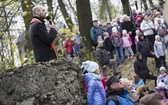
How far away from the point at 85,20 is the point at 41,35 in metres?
10.2

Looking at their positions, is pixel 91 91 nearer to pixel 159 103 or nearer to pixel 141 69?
pixel 159 103

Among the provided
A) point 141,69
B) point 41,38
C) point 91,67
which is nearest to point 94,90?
point 91,67

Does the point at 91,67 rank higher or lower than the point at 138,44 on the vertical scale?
higher

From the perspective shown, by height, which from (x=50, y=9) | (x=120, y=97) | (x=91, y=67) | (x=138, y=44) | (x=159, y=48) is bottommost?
(x=159, y=48)

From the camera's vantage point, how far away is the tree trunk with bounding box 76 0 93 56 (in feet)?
49.9

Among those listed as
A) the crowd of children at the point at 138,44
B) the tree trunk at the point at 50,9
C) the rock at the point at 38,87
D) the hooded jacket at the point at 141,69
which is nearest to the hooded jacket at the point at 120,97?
the rock at the point at 38,87

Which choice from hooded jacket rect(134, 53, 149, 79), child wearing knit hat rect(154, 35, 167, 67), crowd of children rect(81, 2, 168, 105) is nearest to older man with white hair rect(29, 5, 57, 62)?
crowd of children rect(81, 2, 168, 105)

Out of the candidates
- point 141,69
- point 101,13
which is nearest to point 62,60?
point 141,69

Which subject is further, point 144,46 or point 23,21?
point 23,21

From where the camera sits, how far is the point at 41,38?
17.5ft

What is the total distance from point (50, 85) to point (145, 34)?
959cm

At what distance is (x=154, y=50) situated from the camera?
530 inches

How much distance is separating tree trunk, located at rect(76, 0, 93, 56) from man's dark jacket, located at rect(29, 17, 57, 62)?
379 inches

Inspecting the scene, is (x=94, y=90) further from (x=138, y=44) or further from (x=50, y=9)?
(x=50, y=9)
